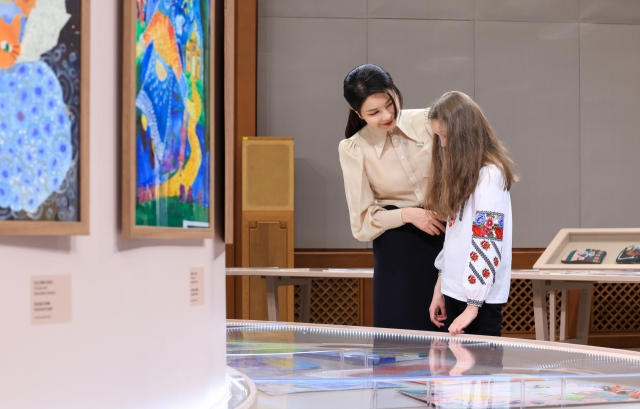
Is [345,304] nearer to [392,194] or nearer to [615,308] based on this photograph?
[615,308]

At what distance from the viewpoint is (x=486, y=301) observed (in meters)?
1.92

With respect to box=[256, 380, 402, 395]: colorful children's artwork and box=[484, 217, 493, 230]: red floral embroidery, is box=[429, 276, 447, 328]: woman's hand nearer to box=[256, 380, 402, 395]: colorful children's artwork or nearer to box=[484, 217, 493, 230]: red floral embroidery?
box=[484, 217, 493, 230]: red floral embroidery

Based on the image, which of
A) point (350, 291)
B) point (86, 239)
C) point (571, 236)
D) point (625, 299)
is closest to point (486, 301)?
point (86, 239)

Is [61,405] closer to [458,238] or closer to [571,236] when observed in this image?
[458,238]

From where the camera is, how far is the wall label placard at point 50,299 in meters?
0.69

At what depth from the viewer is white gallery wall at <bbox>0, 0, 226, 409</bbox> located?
0.68 meters

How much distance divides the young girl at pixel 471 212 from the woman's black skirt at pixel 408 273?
0.13 m

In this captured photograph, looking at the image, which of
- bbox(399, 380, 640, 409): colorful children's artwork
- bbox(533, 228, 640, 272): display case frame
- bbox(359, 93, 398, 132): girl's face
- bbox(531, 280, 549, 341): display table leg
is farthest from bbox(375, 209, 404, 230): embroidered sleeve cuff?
bbox(533, 228, 640, 272): display case frame

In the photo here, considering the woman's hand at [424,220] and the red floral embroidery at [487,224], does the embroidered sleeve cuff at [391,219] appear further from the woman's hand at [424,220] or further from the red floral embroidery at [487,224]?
the red floral embroidery at [487,224]

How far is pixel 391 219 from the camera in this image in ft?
7.06

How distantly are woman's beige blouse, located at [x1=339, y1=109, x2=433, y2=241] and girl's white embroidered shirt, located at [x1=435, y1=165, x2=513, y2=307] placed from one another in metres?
0.28

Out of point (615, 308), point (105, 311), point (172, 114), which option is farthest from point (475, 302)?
point (615, 308)

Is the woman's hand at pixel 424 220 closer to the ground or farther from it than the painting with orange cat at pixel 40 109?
closer to the ground

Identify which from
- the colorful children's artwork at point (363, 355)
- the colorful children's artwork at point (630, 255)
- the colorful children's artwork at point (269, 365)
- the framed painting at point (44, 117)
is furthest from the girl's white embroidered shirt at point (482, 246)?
the colorful children's artwork at point (630, 255)
